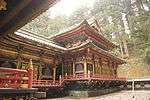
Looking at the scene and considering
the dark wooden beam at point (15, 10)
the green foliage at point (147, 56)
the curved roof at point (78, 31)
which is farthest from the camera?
the green foliage at point (147, 56)

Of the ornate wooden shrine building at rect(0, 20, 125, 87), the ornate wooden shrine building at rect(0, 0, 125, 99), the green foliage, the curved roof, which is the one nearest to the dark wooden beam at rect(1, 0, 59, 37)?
the ornate wooden shrine building at rect(0, 0, 125, 99)

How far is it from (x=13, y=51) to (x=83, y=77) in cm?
712

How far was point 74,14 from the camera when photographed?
6288cm

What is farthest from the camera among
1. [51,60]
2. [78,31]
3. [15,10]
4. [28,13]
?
[78,31]

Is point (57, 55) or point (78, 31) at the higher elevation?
point (78, 31)

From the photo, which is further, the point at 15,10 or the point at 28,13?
the point at 28,13

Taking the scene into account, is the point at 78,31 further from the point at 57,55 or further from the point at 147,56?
the point at 147,56

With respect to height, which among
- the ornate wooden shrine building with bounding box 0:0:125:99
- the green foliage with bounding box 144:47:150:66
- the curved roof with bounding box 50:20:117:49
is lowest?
the ornate wooden shrine building with bounding box 0:0:125:99

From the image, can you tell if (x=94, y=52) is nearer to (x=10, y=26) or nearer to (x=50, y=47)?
(x=50, y=47)

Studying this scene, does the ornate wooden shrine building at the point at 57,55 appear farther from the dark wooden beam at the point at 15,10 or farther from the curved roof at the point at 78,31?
the dark wooden beam at the point at 15,10

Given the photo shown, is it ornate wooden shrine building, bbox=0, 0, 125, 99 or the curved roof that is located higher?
the curved roof

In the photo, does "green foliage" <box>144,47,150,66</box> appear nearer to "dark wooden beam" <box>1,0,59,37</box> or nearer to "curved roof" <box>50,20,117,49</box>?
"curved roof" <box>50,20,117,49</box>

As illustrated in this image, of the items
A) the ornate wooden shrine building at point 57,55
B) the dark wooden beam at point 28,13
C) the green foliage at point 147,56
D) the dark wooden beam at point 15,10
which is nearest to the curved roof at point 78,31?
the ornate wooden shrine building at point 57,55

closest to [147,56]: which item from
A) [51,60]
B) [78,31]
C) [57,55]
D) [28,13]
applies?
[78,31]
